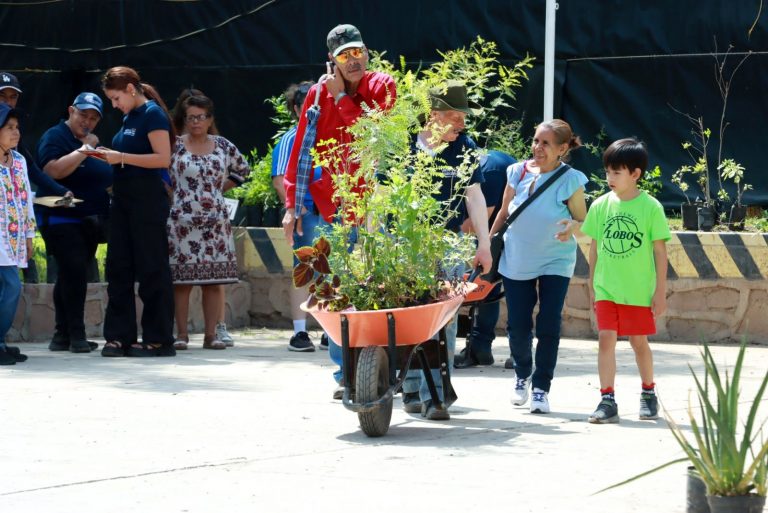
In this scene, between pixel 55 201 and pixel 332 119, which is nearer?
pixel 332 119

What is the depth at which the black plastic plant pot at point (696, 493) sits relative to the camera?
15.5 ft

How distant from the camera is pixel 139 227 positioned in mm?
10148

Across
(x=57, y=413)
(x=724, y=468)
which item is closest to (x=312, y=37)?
(x=57, y=413)

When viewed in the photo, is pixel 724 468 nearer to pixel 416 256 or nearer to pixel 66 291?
pixel 416 256

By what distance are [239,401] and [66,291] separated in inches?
115

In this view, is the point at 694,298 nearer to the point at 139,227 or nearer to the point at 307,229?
the point at 307,229

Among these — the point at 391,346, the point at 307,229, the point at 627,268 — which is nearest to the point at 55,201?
the point at 307,229

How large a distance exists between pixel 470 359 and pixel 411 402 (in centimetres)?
222

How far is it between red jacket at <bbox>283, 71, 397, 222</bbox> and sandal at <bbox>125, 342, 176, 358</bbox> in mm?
2620

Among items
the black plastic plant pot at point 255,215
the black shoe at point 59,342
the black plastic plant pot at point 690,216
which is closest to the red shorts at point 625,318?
the black plastic plant pot at point 690,216

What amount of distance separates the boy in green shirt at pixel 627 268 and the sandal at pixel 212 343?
13.3 feet

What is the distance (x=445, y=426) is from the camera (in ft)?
23.4

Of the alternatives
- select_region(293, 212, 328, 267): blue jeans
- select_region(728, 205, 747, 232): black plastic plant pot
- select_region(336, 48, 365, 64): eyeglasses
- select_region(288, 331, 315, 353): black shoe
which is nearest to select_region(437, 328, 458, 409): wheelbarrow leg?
select_region(293, 212, 328, 267): blue jeans

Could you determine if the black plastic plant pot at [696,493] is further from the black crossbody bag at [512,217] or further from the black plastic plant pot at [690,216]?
the black plastic plant pot at [690,216]
